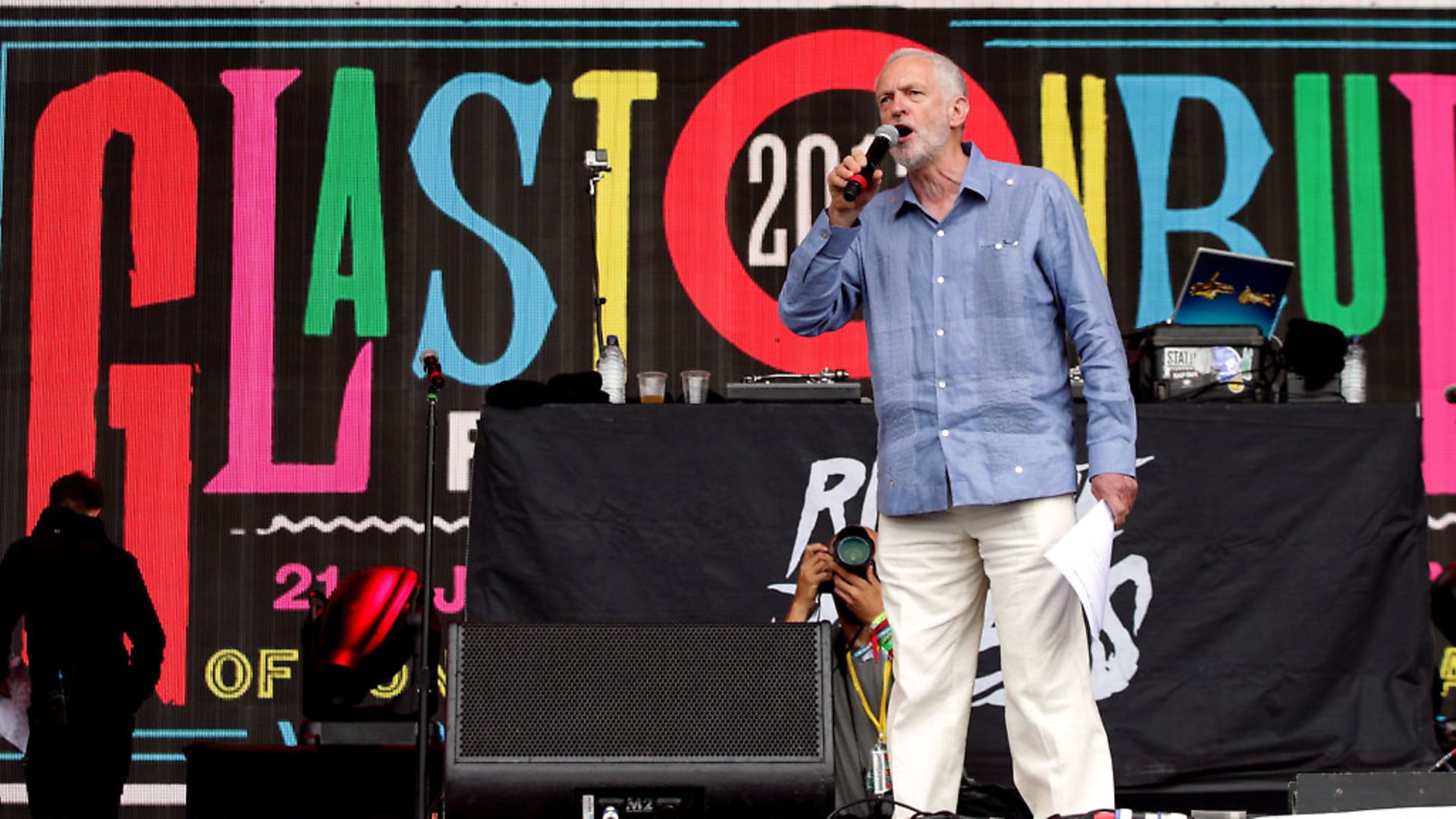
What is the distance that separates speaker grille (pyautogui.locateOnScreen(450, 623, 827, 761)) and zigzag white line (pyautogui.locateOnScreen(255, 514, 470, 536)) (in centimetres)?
256

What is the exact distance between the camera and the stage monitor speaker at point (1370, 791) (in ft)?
6.53

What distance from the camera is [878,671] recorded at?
333 centimetres

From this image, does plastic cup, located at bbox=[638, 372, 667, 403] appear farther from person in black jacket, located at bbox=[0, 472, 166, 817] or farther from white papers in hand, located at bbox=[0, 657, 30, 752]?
white papers in hand, located at bbox=[0, 657, 30, 752]

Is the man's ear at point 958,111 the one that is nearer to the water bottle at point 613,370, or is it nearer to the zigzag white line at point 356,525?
the water bottle at point 613,370

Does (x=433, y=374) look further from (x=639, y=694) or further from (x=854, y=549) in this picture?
(x=639, y=694)

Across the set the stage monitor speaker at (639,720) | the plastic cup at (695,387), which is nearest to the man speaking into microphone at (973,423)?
the stage monitor speaker at (639,720)

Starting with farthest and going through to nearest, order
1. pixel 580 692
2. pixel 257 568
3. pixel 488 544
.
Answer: pixel 257 568 < pixel 488 544 < pixel 580 692

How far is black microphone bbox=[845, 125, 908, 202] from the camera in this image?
2555 millimetres

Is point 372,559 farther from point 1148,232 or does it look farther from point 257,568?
point 1148,232

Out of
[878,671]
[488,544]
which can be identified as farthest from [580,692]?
[488,544]

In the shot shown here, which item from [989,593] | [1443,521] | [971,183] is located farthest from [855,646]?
[1443,521]

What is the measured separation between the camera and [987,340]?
8.78 ft

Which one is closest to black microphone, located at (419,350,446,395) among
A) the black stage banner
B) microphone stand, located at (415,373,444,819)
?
A: microphone stand, located at (415,373,444,819)

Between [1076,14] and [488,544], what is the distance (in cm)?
294
